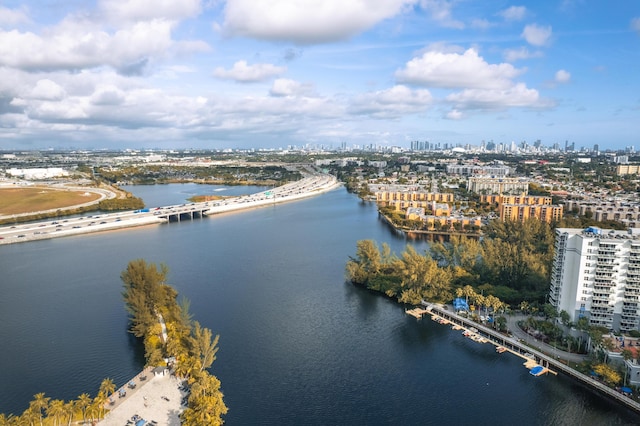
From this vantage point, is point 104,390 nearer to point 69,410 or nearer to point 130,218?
point 69,410

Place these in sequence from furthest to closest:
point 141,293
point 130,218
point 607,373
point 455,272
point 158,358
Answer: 1. point 130,218
2. point 455,272
3. point 141,293
4. point 158,358
5. point 607,373

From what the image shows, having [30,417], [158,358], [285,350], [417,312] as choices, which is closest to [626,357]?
[417,312]

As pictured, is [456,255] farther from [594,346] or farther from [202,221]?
[202,221]

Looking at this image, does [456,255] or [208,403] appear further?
[456,255]

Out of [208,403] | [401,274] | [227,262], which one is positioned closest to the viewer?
[208,403]

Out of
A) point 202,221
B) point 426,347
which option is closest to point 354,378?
point 426,347

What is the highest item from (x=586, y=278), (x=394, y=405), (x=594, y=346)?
(x=586, y=278)

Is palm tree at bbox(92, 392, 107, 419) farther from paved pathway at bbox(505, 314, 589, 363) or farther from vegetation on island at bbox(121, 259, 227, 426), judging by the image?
paved pathway at bbox(505, 314, 589, 363)
